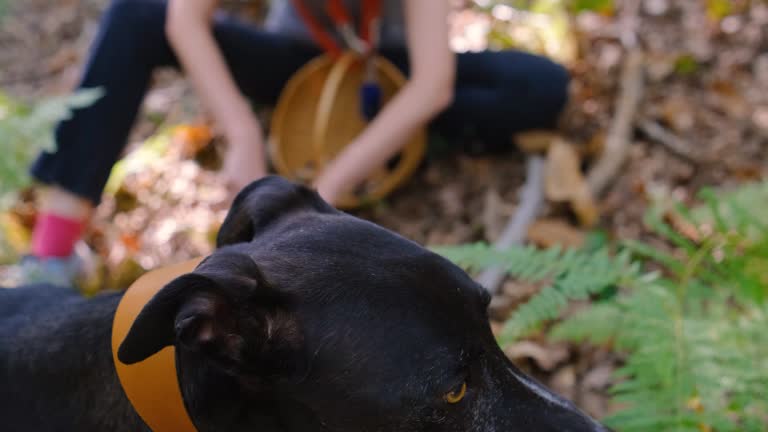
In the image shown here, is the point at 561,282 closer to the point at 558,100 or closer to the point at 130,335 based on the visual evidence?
the point at 130,335

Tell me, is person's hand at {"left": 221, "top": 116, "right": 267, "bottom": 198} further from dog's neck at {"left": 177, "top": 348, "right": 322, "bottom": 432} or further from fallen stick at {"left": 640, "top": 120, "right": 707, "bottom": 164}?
fallen stick at {"left": 640, "top": 120, "right": 707, "bottom": 164}

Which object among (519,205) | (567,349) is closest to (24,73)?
(519,205)

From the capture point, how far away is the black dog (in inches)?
62.7

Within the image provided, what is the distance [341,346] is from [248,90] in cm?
324

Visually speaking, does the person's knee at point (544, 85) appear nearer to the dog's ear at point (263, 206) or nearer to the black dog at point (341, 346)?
the dog's ear at point (263, 206)

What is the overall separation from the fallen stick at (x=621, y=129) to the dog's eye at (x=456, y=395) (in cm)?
260

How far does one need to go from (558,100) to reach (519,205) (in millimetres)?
717

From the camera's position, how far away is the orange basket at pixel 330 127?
13.8ft

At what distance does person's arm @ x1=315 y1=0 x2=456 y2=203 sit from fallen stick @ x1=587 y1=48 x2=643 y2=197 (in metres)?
1.17

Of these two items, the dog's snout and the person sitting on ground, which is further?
the person sitting on ground

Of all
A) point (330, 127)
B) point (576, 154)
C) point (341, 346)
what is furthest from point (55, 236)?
point (576, 154)

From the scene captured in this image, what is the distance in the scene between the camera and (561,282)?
8.12 ft

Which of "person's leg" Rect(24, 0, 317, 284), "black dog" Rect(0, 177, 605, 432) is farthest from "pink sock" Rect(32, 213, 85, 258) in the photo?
"black dog" Rect(0, 177, 605, 432)

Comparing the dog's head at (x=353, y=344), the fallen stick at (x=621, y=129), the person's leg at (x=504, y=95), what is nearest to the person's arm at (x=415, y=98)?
the person's leg at (x=504, y=95)
